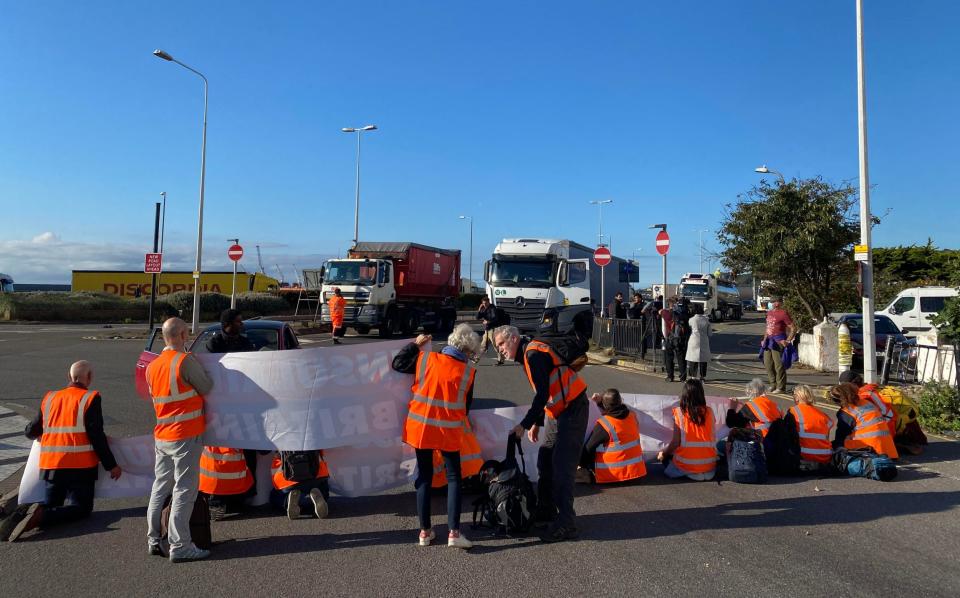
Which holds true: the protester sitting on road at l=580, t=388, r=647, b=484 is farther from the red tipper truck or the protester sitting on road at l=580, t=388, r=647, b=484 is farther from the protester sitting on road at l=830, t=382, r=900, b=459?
the red tipper truck

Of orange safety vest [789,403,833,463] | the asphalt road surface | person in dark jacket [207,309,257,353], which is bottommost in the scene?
the asphalt road surface

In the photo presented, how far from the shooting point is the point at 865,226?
1168 cm

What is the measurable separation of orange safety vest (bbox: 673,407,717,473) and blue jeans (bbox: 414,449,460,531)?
9.53 ft

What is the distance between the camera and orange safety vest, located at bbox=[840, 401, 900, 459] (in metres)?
7.26

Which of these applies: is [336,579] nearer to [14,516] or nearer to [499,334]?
[499,334]

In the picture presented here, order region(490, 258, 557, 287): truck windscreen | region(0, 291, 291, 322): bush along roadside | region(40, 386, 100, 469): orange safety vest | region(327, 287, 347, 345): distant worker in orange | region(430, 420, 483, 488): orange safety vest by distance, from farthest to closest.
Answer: region(0, 291, 291, 322): bush along roadside < region(327, 287, 347, 345): distant worker in orange < region(490, 258, 557, 287): truck windscreen < region(430, 420, 483, 488): orange safety vest < region(40, 386, 100, 469): orange safety vest

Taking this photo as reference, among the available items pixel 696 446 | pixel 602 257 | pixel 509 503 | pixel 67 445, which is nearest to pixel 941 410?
pixel 696 446

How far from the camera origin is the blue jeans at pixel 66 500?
5.34m

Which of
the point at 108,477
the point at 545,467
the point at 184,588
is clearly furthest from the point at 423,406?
the point at 108,477

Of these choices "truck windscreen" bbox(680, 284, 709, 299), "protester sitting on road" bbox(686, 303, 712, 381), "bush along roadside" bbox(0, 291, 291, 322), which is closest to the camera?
"protester sitting on road" bbox(686, 303, 712, 381)

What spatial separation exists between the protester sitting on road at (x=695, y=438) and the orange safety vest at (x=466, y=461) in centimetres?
211

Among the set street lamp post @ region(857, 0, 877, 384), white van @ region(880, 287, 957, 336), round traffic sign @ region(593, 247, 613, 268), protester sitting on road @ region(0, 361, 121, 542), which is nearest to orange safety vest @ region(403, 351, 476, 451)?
protester sitting on road @ region(0, 361, 121, 542)

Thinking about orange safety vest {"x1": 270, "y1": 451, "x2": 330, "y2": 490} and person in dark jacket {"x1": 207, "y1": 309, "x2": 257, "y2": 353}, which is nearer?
orange safety vest {"x1": 270, "y1": 451, "x2": 330, "y2": 490}

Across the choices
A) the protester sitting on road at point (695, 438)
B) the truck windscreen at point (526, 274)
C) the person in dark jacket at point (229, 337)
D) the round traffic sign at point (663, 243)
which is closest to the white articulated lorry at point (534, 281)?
the truck windscreen at point (526, 274)
